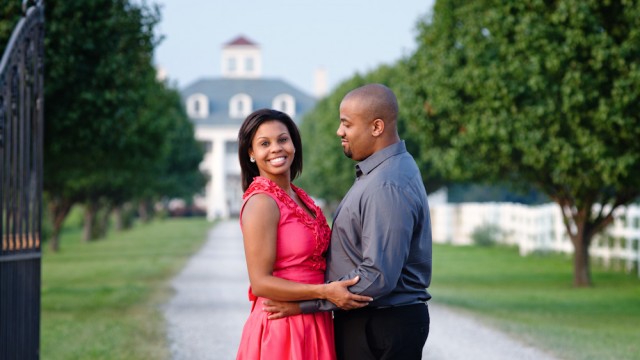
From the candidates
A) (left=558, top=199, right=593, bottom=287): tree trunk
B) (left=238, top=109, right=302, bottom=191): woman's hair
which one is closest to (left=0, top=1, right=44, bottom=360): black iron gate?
(left=238, top=109, right=302, bottom=191): woman's hair

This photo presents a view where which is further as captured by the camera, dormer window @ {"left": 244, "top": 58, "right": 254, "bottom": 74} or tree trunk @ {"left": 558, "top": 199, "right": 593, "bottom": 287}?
dormer window @ {"left": 244, "top": 58, "right": 254, "bottom": 74}

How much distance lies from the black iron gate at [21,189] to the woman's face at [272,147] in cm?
359

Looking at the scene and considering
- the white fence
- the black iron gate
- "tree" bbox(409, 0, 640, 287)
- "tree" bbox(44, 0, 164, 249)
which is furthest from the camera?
the white fence

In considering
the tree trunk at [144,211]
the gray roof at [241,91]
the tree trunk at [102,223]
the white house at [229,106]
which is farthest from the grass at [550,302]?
the gray roof at [241,91]

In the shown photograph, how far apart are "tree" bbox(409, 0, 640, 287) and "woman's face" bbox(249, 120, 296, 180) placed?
39.8 ft

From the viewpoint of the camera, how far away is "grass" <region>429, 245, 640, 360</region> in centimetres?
1234

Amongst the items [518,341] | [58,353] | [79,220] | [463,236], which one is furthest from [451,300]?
[79,220]

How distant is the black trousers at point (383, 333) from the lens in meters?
4.79

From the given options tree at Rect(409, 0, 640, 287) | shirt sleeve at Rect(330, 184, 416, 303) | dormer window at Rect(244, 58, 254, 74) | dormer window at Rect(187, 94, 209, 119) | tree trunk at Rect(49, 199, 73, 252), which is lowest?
tree trunk at Rect(49, 199, 73, 252)

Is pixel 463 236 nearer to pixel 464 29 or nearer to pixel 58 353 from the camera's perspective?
pixel 464 29

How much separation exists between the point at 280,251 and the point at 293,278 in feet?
0.42

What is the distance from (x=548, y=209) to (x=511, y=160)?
12.2 metres

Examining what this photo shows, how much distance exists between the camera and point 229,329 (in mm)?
13383

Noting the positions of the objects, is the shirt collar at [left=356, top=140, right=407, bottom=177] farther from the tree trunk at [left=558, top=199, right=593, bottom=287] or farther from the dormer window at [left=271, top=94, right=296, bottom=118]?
the dormer window at [left=271, top=94, right=296, bottom=118]
